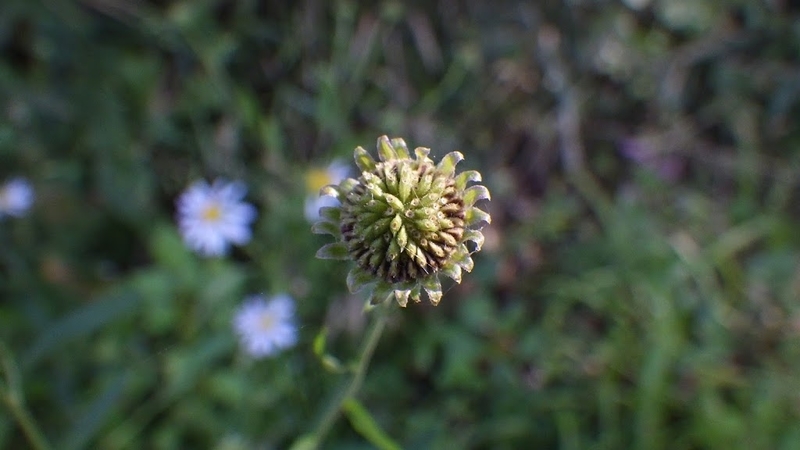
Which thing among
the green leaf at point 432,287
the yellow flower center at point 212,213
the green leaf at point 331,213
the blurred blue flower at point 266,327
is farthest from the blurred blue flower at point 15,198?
the green leaf at point 432,287

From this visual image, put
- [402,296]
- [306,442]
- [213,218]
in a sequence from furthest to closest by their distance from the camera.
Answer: [213,218] → [306,442] → [402,296]

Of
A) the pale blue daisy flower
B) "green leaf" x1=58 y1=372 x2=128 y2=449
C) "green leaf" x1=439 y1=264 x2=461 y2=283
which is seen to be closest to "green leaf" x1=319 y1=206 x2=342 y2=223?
"green leaf" x1=439 y1=264 x2=461 y2=283

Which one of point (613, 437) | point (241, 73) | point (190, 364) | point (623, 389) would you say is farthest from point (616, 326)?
point (241, 73)

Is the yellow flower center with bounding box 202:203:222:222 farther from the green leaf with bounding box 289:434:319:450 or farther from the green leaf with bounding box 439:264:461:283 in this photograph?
the green leaf with bounding box 439:264:461:283

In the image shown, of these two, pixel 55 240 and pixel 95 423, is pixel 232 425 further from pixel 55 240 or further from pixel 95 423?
pixel 55 240

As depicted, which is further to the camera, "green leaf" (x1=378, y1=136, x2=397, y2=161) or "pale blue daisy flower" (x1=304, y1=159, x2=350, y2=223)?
"pale blue daisy flower" (x1=304, y1=159, x2=350, y2=223)

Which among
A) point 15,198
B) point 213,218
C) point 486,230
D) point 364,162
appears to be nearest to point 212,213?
point 213,218

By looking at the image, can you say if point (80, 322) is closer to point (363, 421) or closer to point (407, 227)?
point (363, 421)
